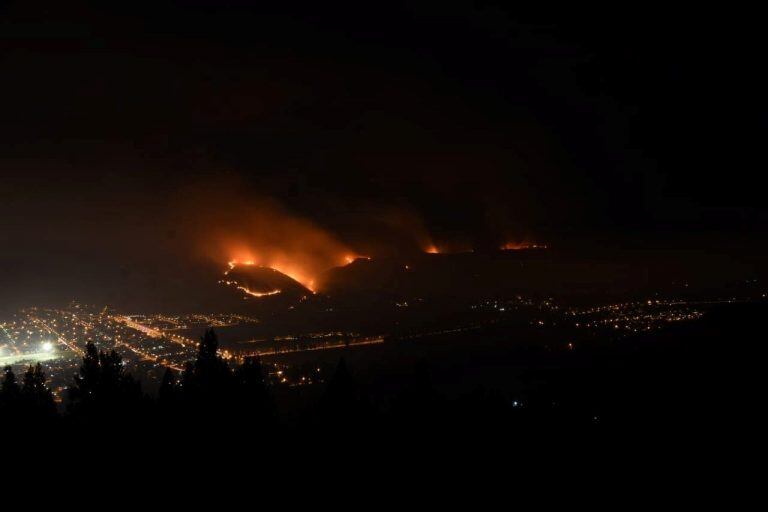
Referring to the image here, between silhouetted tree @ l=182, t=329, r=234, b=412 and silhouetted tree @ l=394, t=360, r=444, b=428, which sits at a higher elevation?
silhouetted tree @ l=182, t=329, r=234, b=412

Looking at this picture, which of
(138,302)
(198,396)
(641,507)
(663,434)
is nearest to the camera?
(641,507)

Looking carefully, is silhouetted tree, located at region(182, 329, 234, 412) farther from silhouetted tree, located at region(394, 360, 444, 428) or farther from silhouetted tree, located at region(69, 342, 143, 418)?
silhouetted tree, located at region(394, 360, 444, 428)

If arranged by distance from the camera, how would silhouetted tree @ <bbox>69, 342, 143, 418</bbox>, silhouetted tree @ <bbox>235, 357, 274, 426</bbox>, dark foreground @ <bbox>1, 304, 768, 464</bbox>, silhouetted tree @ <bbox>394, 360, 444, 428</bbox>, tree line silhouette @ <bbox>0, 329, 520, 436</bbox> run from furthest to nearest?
silhouetted tree @ <bbox>235, 357, 274, 426</bbox>, silhouetted tree @ <bbox>69, 342, 143, 418</bbox>, tree line silhouette @ <bbox>0, 329, 520, 436</bbox>, silhouetted tree @ <bbox>394, 360, 444, 428</bbox>, dark foreground @ <bbox>1, 304, 768, 464</bbox>

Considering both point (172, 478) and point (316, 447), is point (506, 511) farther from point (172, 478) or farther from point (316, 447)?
point (172, 478)

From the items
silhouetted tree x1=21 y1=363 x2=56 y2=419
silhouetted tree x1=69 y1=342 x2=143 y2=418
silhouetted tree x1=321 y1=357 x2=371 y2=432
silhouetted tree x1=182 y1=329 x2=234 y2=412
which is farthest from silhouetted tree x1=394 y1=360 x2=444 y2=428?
silhouetted tree x1=21 y1=363 x2=56 y2=419

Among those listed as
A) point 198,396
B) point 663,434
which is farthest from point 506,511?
point 198,396

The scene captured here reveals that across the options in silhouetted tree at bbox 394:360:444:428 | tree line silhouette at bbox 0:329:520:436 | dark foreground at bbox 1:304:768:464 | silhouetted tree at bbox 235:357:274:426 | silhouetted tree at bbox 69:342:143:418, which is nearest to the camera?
dark foreground at bbox 1:304:768:464

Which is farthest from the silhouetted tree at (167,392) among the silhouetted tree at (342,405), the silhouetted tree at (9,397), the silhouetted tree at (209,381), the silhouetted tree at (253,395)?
the silhouetted tree at (342,405)

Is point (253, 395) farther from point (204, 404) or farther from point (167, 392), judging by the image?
point (167, 392)

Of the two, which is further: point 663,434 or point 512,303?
point 512,303

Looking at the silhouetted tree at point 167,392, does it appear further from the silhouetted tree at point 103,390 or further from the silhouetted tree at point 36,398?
the silhouetted tree at point 36,398

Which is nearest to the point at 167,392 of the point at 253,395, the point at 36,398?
the point at 253,395
